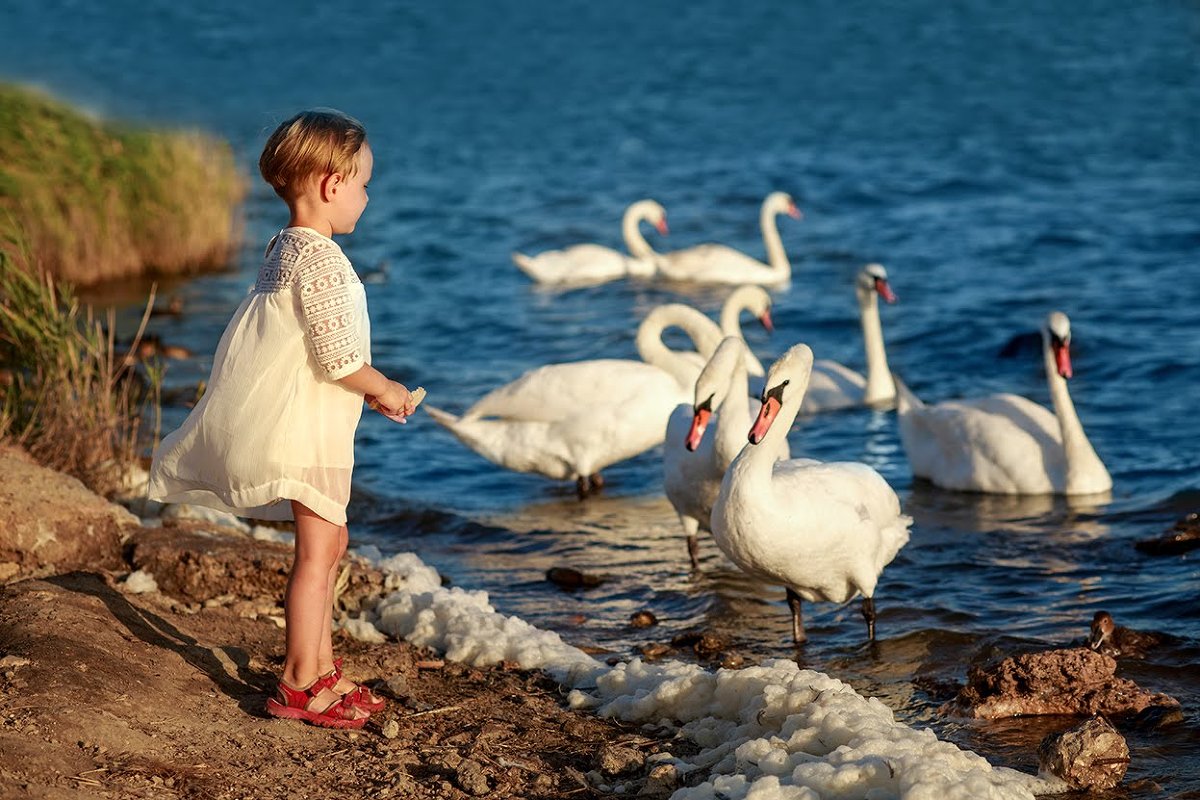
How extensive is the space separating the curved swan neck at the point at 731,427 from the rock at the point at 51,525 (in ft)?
9.54

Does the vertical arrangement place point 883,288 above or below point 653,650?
above

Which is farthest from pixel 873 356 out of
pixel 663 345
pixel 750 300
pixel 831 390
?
pixel 663 345

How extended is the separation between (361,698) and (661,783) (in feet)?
3.46

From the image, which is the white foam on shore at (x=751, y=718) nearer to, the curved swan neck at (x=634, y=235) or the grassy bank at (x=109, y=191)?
the grassy bank at (x=109, y=191)

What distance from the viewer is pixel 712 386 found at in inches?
319

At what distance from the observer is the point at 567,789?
15.3 ft

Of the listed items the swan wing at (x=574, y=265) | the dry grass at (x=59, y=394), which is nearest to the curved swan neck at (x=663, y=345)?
the dry grass at (x=59, y=394)

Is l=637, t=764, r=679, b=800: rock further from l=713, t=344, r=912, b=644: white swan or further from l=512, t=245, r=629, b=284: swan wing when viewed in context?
l=512, t=245, r=629, b=284: swan wing

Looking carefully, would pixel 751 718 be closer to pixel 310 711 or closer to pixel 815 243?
pixel 310 711

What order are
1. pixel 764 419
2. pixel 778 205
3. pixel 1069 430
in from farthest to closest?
pixel 778 205 → pixel 1069 430 → pixel 764 419

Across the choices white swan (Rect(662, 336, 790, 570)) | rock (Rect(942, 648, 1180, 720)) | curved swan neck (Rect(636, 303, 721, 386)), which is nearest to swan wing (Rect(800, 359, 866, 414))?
curved swan neck (Rect(636, 303, 721, 386))

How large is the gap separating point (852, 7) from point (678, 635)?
2983 cm

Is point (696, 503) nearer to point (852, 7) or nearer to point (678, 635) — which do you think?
point (678, 635)

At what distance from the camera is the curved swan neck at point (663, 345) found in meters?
10.8
